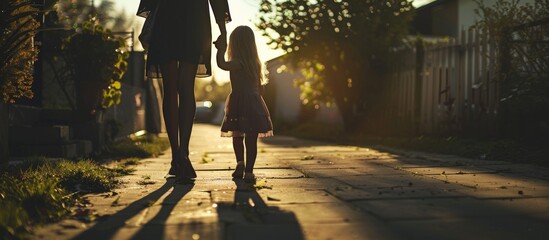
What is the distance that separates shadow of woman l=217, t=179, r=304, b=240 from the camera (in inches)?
105

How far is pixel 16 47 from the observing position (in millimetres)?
4551

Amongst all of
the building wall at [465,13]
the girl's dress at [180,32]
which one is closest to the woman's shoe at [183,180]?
the girl's dress at [180,32]

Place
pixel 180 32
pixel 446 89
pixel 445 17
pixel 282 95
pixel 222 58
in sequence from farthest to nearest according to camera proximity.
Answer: pixel 282 95 < pixel 445 17 < pixel 446 89 < pixel 222 58 < pixel 180 32

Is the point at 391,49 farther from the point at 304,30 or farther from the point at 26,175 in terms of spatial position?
the point at 26,175

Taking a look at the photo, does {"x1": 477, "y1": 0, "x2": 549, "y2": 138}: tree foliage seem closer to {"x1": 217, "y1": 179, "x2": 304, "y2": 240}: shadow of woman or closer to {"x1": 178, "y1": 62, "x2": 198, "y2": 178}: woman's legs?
{"x1": 178, "y1": 62, "x2": 198, "y2": 178}: woman's legs

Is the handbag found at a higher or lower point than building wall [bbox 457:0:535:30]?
lower

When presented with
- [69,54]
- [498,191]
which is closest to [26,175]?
[498,191]

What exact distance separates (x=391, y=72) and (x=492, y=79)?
14.2 ft

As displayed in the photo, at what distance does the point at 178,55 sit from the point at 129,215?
1901 mm

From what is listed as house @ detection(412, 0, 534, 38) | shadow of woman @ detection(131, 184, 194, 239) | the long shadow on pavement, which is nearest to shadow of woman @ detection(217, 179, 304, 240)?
shadow of woman @ detection(131, 184, 194, 239)

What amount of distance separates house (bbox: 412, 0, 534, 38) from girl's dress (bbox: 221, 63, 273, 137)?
1582cm

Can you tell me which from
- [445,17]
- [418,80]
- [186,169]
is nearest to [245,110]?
[186,169]

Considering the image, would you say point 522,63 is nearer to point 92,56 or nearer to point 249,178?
A: point 249,178

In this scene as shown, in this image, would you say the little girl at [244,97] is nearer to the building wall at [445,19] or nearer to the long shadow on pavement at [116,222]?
the long shadow on pavement at [116,222]
